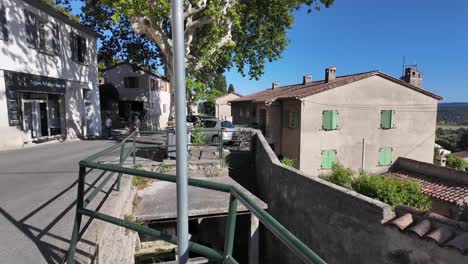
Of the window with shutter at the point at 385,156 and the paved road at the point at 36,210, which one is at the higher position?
the paved road at the point at 36,210

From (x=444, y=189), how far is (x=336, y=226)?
13.3 m

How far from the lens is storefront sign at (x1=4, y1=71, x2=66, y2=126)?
11.4 meters

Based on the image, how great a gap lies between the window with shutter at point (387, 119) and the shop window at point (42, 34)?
818 inches

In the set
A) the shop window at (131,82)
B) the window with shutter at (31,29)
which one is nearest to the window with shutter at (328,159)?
the window with shutter at (31,29)

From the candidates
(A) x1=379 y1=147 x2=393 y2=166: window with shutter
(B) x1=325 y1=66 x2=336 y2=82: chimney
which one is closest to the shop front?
(B) x1=325 y1=66 x2=336 y2=82: chimney

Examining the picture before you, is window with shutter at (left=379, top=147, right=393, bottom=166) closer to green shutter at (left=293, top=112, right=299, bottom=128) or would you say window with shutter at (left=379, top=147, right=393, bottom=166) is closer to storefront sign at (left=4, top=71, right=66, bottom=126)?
green shutter at (left=293, top=112, right=299, bottom=128)

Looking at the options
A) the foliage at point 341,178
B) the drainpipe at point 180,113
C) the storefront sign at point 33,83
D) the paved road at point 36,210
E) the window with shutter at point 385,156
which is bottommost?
the foliage at point 341,178

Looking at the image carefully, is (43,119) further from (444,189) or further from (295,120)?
(444,189)

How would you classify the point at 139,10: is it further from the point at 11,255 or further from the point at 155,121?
the point at 155,121

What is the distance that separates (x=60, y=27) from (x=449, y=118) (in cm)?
12515

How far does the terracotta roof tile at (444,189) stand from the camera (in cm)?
1470

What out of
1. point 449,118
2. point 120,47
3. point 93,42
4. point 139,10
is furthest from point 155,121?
point 449,118

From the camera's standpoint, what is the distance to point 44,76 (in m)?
13.3

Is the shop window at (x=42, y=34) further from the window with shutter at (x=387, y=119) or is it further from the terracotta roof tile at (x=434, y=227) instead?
the window with shutter at (x=387, y=119)
